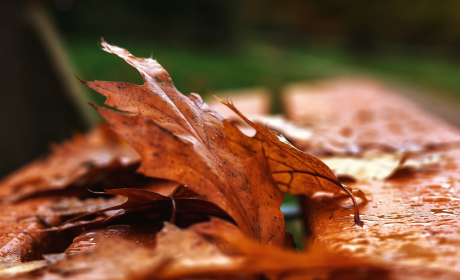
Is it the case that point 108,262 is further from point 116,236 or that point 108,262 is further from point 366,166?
point 366,166

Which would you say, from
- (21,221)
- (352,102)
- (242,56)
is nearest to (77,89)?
(352,102)

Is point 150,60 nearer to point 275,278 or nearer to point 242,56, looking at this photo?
point 275,278

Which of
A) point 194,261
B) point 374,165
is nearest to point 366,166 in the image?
point 374,165

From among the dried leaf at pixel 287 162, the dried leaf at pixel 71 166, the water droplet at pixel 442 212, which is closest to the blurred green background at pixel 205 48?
the dried leaf at pixel 287 162

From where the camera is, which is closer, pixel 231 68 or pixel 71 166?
pixel 71 166

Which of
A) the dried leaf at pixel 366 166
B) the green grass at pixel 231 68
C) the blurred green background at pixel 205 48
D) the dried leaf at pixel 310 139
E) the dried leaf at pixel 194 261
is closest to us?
the dried leaf at pixel 194 261

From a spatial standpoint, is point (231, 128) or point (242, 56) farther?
point (242, 56)

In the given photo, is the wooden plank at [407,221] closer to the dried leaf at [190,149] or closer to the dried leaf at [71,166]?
the dried leaf at [190,149]
